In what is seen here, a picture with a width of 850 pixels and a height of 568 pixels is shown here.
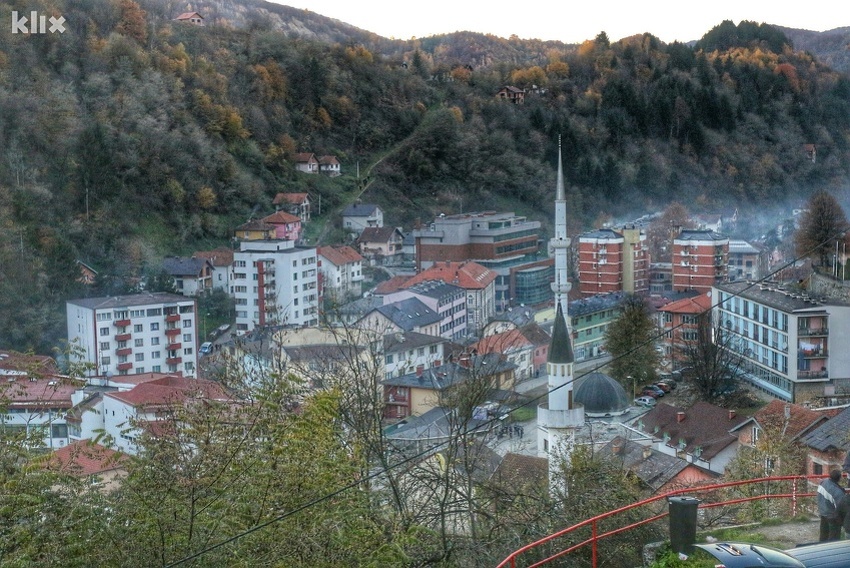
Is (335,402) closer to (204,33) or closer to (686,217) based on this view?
(686,217)

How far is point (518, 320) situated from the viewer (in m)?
18.0

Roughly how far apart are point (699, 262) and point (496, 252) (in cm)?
431

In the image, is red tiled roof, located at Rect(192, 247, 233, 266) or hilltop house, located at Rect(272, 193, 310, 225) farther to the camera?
hilltop house, located at Rect(272, 193, 310, 225)

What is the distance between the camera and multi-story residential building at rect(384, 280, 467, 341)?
17562mm

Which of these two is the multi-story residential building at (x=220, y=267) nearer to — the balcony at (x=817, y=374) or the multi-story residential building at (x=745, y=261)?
the balcony at (x=817, y=374)

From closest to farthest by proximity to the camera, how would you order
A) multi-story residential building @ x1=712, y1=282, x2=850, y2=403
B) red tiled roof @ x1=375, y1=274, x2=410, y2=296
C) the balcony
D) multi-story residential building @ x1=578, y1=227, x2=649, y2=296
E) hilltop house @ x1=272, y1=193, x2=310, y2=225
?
1. multi-story residential building @ x1=712, y1=282, x2=850, y2=403
2. the balcony
3. red tiled roof @ x1=375, y1=274, x2=410, y2=296
4. multi-story residential building @ x1=578, y1=227, x2=649, y2=296
5. hilltop house @ x1=272, y1=193, x2=310, y2=225

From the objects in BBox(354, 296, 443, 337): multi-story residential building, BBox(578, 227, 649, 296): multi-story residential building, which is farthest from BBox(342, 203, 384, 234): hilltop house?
BBox(354, 296, 443, 337): multi-story residential building

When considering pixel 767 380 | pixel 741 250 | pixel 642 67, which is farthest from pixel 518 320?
pixel 642 67

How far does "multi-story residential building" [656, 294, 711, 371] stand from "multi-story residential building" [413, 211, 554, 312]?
372 centimetres

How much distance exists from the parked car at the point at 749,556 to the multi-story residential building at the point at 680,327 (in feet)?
42.8

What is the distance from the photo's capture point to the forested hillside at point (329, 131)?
2047cm

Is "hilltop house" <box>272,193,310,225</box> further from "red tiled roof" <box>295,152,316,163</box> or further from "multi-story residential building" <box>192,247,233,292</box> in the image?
"multi-story residential building" <box>192,247,233,292</box>

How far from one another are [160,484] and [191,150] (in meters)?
21.8

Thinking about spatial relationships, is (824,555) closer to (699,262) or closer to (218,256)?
(218,256)
